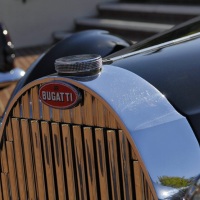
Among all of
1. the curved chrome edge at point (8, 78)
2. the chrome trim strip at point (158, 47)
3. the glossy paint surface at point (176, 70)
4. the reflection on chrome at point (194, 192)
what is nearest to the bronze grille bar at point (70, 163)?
the reflection on chrome at point (194, 192)

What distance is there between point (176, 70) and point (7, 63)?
219 centimetres

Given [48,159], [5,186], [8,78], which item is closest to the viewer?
[48,159]

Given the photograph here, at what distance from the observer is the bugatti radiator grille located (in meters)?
1.73

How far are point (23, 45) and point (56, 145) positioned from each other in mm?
6946

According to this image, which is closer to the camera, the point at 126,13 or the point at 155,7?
the point at 155,7

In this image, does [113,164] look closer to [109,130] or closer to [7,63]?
[109,130]

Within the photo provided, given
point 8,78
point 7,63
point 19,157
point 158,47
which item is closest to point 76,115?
point 19,157

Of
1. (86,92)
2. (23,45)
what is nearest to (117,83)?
(86,92)

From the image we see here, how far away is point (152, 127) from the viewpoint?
1.69 metres

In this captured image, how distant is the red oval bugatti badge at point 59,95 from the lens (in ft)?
5.96

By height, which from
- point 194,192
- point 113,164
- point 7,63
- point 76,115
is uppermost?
point 7,63

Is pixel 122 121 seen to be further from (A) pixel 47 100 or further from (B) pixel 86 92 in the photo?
(A) pixel 47 100

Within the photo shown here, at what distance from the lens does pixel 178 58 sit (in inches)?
80.7

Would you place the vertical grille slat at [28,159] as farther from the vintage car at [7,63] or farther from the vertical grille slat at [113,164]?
the vintage car at [7,63]
